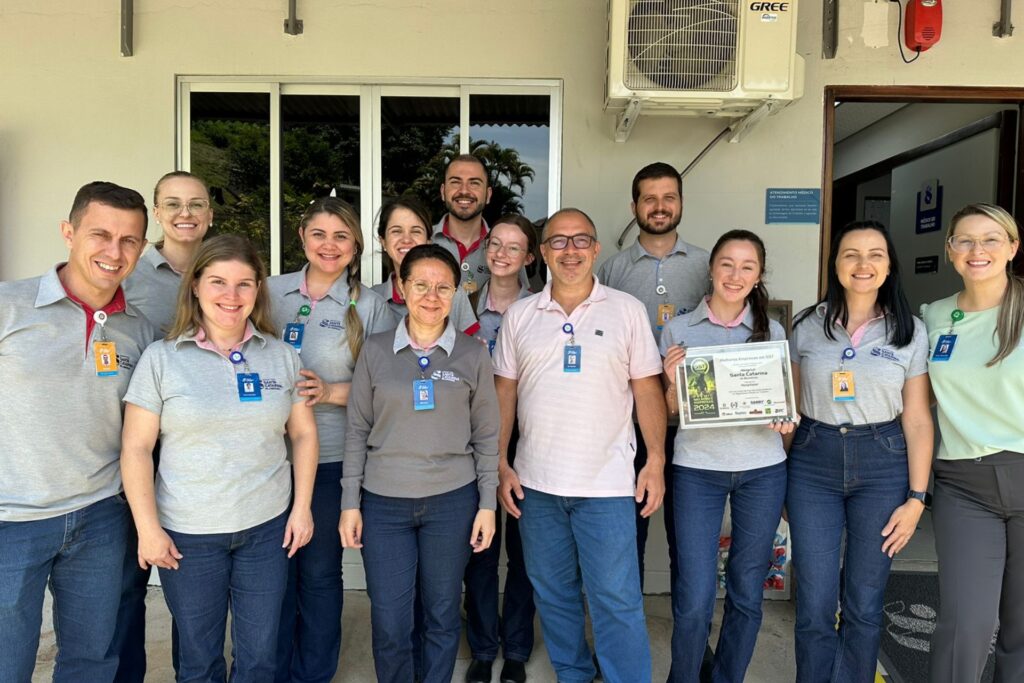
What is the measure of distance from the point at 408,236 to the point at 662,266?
1069 millimetres

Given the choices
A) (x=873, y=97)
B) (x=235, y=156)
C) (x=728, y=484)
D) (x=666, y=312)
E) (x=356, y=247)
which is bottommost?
(x=728, y=484)

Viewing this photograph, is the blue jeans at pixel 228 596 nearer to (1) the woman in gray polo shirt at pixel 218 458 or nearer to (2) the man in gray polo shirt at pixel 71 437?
(1) the woman in gray polo shirt at pixel 218 458

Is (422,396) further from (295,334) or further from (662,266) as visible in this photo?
(662,266)

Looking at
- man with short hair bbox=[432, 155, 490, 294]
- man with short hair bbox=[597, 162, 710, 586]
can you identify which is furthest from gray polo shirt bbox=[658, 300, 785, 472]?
man with short hair bbox=[432, 155, 490, 294]

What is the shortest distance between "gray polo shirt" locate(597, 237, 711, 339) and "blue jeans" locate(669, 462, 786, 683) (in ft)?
2.32

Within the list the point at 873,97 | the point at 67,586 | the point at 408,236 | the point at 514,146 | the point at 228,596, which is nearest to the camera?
the point at 67,586

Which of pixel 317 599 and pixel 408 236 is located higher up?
pixel 408 236

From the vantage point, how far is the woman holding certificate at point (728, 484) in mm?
2461

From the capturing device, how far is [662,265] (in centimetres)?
297

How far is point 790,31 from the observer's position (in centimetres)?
297

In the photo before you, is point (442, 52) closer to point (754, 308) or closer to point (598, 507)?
point (754, 308)

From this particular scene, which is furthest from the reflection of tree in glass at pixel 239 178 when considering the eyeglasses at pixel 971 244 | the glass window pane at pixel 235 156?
the eyeglasses at pixel 971 244

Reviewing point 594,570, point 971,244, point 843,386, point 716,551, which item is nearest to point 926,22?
point 971,244

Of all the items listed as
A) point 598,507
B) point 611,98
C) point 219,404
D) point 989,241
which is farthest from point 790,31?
point 219,404
